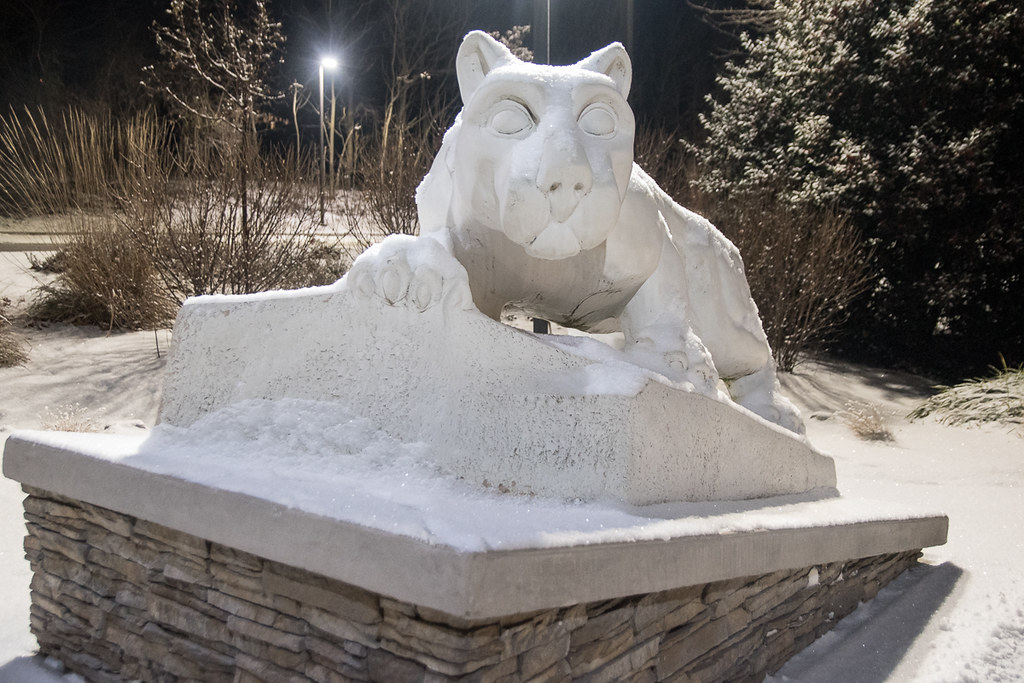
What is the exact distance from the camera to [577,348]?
199cm

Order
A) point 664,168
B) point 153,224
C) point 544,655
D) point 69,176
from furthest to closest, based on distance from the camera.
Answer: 1. point 664,168
2. point 69,176
3. point 153,224
4. point 544,655

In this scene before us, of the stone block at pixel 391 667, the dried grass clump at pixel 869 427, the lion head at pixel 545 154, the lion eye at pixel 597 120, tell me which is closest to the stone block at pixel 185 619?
the stone block at pixel 391 667

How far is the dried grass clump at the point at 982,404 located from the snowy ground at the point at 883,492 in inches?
5.7

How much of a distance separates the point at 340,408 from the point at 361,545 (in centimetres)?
60

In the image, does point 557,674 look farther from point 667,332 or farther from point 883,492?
point 883,492

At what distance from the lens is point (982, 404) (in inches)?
230

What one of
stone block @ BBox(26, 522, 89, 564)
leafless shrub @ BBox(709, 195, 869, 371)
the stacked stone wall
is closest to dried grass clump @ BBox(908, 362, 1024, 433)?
leafless shrub @ BBox(709, 195, 869, 371)

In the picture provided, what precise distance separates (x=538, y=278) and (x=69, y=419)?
11.0ft

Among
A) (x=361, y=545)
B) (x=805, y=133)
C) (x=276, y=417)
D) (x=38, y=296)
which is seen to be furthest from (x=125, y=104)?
(x=361, y=545)

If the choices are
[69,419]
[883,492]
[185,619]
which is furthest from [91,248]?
[883,492]

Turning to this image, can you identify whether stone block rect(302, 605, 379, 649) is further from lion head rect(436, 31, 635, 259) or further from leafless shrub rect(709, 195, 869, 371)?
leafless shrub rect(709, 195, 869, 371)

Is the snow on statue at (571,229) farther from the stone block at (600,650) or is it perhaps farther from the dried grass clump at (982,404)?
the dried grass clump at (982,404)

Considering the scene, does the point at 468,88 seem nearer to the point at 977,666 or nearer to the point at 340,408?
the point at 340,408

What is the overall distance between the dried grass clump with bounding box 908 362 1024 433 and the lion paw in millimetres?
4779
